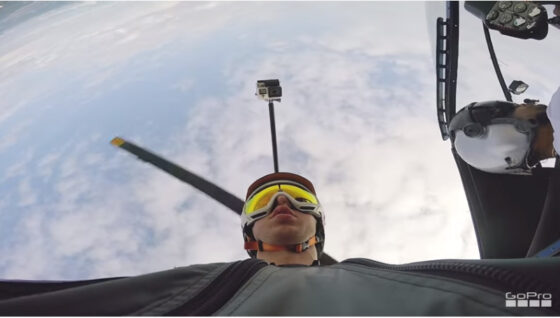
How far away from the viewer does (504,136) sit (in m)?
2.85

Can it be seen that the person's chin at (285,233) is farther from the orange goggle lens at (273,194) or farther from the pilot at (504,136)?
the pilot at (504,136)

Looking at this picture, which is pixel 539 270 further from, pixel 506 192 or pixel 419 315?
pixel 506 192

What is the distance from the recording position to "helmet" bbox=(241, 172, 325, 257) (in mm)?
3481

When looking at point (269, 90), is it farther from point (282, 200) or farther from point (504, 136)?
point (504, 136)

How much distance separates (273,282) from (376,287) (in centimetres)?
40

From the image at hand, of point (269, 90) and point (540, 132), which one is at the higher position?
point (269, 90)

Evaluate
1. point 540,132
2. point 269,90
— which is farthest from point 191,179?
point 540,132

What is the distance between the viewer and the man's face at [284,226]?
10.0ft

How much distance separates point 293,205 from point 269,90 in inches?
87.9

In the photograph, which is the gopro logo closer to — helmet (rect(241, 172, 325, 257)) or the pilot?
the pilot

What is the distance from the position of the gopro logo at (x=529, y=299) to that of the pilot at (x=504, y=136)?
7.30 feet

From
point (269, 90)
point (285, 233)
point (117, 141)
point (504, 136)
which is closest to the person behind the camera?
point (504, 136)

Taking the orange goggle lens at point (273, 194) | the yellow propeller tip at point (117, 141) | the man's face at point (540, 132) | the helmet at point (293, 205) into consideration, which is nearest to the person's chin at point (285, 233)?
the helmet at point (293, 205)

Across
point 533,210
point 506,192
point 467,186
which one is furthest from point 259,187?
point 533,210
